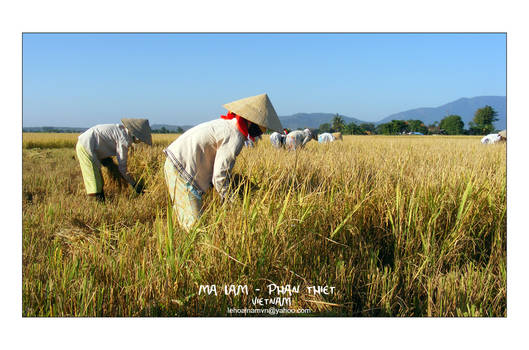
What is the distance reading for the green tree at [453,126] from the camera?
332 centimetres

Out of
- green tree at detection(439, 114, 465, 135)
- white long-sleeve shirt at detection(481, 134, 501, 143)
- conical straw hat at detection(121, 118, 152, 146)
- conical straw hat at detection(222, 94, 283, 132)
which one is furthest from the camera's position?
conical straw hat at detection(121, 118, 152, 146)

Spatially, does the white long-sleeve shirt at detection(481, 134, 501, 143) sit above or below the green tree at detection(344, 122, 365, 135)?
below

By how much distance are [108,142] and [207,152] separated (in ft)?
7.17

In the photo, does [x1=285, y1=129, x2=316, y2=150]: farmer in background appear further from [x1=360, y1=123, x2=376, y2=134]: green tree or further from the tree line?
the tree line

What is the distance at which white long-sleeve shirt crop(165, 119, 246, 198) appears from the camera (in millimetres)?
2141

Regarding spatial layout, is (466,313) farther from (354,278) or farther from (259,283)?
(259,283)

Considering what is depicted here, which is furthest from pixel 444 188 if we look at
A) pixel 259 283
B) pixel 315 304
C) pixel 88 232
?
pixel 88 232

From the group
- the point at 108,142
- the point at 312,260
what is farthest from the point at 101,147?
the point at 312,260

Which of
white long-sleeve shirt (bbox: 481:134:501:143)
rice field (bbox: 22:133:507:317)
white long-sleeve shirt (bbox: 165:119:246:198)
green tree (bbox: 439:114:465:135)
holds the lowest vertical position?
rice field (bbox: 22:133:507:317)

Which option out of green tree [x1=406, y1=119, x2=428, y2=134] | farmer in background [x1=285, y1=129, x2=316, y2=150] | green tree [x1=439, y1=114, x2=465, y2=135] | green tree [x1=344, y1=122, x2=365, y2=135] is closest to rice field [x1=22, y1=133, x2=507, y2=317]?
green tree [x1=439, y1=114, x2=465, y2=135]

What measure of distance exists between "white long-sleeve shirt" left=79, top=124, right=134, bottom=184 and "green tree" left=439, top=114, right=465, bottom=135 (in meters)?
3.49

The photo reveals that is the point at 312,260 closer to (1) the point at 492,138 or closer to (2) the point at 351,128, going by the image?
(1) the point at 492,138

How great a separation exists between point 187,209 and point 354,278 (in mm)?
1225

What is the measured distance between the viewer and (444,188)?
2182 millimetres
